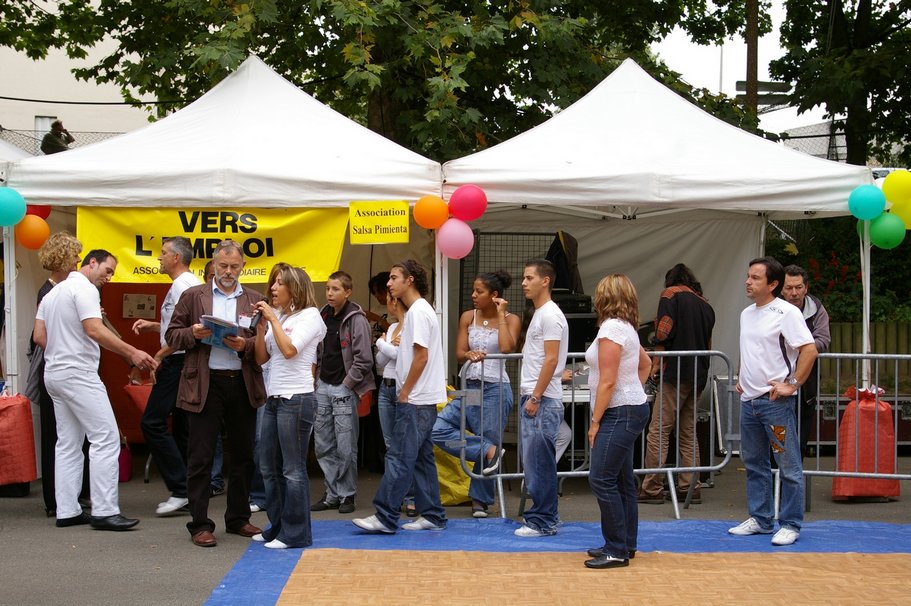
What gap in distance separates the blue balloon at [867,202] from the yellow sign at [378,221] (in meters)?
3.38

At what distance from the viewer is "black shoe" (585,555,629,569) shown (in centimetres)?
623

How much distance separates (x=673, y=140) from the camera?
8.70 meters

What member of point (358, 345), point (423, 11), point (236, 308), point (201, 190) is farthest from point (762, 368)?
point (423, 11)

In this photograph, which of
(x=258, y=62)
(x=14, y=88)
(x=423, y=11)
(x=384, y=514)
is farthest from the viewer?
(x=14, y=88)

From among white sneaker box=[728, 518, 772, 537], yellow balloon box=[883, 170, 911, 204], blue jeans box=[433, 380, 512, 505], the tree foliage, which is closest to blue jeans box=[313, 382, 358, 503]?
blue jeans box=[433, 380, 512, 505]

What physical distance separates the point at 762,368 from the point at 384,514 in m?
2.59

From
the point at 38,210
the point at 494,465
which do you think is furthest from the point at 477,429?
the point at 38,210

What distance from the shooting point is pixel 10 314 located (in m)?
8.16

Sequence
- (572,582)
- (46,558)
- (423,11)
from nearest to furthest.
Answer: (572,582) < (46,558) < (423,11)

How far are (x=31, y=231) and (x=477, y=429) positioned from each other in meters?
3.62

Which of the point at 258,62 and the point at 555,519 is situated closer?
the point at 555,519

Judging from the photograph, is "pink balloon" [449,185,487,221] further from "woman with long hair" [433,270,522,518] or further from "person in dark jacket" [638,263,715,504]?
"person in dark jacket" [638,263,715,504]

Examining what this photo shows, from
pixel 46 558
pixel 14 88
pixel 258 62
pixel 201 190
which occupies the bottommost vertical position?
pixel 46 558

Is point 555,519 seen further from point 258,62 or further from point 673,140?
point 258,62
